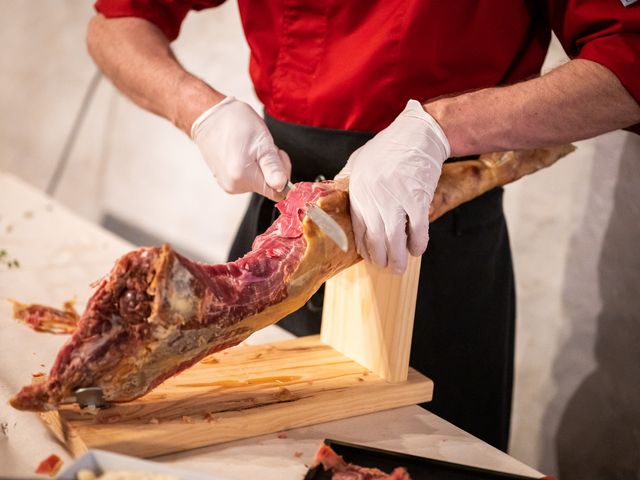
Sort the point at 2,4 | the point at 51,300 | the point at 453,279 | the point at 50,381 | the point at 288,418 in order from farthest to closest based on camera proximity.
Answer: the point at 2,4 < the point at 51,300 < the point at 453,279 < the point at 288,418 < the point at 50,381

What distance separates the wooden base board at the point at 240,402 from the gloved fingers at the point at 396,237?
0.29 metres

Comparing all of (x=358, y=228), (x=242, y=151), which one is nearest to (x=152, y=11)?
(x=242, y=151)

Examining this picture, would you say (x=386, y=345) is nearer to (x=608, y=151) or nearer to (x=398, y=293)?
(x=398, y=293)

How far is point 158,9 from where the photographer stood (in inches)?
95.3

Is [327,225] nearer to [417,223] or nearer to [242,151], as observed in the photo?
[417,223]

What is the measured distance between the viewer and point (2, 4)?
5480 mm

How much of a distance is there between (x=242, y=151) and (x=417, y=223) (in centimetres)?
48

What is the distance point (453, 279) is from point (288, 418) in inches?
27.1

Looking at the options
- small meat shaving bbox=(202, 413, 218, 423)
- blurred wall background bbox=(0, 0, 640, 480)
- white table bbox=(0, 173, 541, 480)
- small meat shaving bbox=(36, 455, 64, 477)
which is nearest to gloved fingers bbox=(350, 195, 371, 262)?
white table bbox=(0, 173, 541, 480)

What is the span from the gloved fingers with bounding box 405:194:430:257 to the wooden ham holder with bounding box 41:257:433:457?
0.20 ft

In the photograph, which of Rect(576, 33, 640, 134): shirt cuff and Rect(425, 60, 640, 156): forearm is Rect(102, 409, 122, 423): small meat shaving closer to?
Rect(425, 60, 640, 156): forearm

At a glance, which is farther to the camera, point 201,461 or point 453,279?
point 453,279

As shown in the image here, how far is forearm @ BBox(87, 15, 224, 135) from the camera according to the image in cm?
207

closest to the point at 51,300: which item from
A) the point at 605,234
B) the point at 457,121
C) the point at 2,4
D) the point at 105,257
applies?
the point at 105,257
